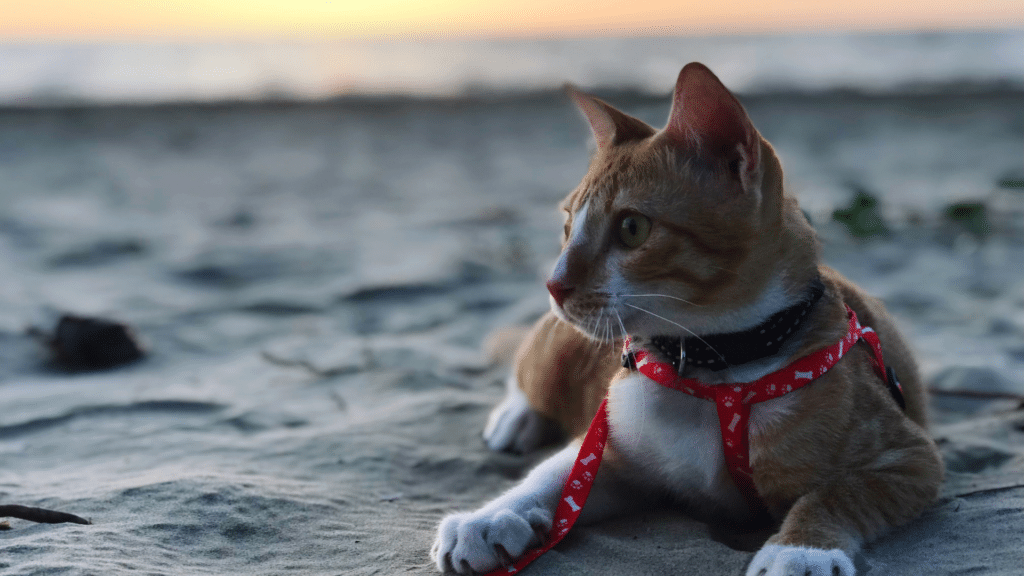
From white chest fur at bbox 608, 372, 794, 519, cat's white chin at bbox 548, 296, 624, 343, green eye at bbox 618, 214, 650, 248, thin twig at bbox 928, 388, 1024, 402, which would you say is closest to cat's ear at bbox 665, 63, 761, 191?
green eye at bbox 618, 214, 650, 248

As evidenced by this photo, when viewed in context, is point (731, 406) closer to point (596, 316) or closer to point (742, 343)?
point (742, 343)

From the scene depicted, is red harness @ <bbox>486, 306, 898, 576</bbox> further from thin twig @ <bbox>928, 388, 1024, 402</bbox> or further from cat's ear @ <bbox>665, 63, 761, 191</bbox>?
thin twig @ <bbox>928, 388, 1024, 402</bbox>

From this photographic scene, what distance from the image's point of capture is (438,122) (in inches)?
481

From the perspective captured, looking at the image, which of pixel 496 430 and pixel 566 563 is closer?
pixel 566 563

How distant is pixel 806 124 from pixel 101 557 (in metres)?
10.6

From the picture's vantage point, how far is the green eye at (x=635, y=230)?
194 cm

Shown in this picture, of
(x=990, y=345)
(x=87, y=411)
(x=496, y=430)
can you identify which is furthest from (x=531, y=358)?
(x=990, y=345)

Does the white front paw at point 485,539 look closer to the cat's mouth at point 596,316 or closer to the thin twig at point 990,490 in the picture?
the cat's mouth at point 596,316

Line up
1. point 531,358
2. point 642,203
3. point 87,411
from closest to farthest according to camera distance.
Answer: point 642,203 < point 531,358 < point 87,411

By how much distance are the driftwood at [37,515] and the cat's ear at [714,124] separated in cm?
185

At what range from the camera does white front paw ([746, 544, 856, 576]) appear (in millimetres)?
1731

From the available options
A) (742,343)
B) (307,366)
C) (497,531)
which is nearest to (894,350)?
(742,343)

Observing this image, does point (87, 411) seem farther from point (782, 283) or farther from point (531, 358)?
point (782, 283)

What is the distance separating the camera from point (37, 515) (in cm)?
221
